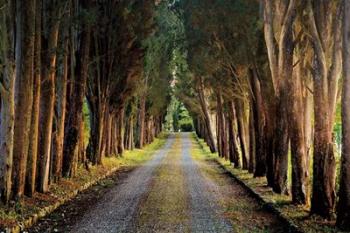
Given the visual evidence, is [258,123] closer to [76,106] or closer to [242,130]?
[242,130]

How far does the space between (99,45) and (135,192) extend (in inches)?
478

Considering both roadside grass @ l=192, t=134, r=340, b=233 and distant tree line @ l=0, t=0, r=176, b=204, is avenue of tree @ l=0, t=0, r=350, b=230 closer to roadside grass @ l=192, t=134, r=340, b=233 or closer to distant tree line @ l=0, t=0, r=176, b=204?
distant tree line @ l=0, t=0, r=176, b=204

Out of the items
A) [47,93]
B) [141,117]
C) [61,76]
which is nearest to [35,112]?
[47,93]

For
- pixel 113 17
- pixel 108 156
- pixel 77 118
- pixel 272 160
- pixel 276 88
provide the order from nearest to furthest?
1. pixel 276 88
2. pixel 272 160
3. pixel 77 118
4. pixel 113 17
5. pixel 108 156

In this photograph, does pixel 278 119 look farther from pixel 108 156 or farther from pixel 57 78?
pixel 108 156

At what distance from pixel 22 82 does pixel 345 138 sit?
25.1 feet

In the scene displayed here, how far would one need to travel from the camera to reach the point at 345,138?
10.8 metres

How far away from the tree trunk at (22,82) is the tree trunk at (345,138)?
24.3ft

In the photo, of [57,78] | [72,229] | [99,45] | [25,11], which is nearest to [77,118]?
[57,78]

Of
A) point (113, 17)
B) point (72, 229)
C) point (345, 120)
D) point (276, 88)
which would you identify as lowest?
point (72, 229)

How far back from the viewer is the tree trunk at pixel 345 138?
10.6 metres

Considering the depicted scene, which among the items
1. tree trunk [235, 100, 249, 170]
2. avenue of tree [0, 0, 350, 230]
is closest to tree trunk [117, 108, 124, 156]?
avenue of tree [0, 0, 350, 230]

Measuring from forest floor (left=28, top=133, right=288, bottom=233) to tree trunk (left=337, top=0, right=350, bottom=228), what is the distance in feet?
5.11

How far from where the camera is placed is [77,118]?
75.9 feet
